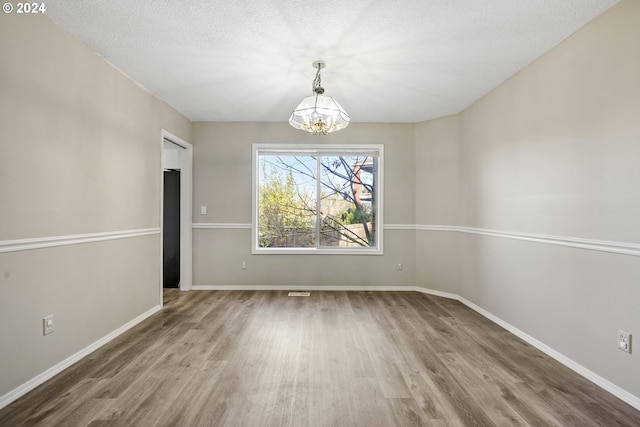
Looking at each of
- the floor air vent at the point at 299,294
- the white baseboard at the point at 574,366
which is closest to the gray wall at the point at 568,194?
the white baseboard at the point at 574,366

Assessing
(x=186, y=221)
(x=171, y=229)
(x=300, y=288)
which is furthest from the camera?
(x=171, y=229)

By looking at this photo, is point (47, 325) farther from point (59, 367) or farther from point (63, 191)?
point (63, 191)

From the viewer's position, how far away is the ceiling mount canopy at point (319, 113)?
3.06 m

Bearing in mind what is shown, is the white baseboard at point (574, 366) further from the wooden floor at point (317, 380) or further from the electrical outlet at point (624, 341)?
the electrical outlet at point (624, 341)

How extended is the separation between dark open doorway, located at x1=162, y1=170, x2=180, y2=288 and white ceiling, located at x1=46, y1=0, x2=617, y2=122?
1.55m

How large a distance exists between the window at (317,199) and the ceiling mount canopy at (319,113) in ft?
5.83

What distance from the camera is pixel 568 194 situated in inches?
102

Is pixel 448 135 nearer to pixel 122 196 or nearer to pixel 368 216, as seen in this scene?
pixel 368 216

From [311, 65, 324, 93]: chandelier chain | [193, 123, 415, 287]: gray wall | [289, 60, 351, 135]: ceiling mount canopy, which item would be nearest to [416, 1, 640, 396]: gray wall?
[193, 123, 415, 287]: gray wall

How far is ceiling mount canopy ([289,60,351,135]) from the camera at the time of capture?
3.06 metres

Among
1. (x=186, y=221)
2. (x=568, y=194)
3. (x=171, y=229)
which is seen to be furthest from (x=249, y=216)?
(x=568, y=194)

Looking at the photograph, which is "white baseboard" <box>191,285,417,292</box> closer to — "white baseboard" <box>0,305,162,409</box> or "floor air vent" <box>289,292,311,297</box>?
"floor air vent" <box>289,292,311,297</box>

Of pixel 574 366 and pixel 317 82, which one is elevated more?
pixel 317 82

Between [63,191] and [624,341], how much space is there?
13.0 ft
